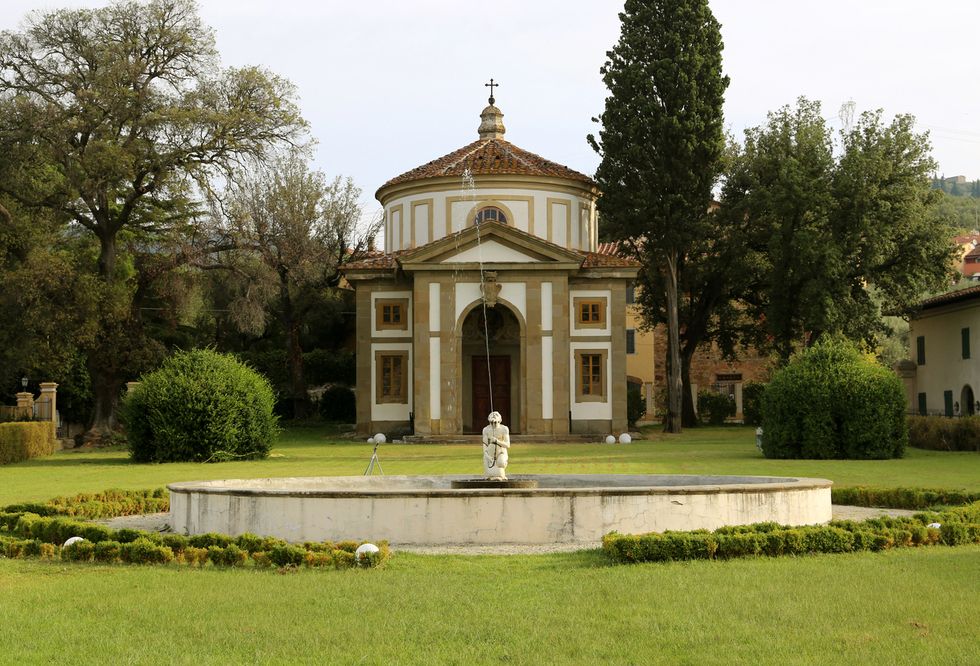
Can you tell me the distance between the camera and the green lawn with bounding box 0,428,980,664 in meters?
8.76

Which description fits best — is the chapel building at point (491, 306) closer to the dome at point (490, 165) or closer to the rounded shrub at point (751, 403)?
the dome at point (490, 165)

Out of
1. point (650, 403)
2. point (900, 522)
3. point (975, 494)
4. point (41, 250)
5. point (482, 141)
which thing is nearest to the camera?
point (900, 522)

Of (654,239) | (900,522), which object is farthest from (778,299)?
(900,522)

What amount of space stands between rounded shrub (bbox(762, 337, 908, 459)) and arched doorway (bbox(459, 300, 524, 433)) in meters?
15.6

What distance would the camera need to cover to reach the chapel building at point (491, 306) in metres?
43.6

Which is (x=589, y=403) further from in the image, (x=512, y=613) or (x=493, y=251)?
(x=512, y=613)

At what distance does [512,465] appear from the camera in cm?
3006

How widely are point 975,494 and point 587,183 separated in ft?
102

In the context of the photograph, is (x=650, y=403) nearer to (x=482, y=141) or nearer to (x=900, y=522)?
(x=482, y=141)

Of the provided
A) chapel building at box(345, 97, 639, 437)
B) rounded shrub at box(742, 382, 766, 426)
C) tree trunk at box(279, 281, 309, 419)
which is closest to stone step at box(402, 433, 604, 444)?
chapel building at box(345, 97, 639, 437)

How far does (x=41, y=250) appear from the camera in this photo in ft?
138

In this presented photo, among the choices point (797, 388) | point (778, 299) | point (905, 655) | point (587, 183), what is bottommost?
point (905, 655)

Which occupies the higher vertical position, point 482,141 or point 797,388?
point 482,141

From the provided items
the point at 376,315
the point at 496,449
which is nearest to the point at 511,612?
the point at 496,449
